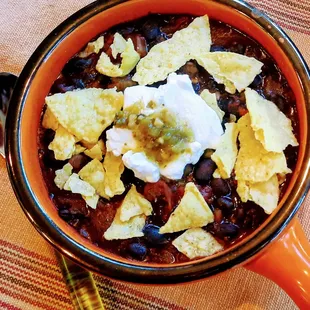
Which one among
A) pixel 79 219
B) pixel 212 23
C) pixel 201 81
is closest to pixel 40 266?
pixel 79 219

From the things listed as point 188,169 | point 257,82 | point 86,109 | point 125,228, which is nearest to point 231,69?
point 257,82

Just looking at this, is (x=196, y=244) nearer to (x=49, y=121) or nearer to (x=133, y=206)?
(x=133, y=206)

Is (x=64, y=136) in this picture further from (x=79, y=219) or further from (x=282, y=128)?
(x=282, y=128)

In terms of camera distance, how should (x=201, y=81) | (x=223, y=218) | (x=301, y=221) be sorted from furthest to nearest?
(x=301, y=221) < (x=201, y=81) < (x=223, y=218)

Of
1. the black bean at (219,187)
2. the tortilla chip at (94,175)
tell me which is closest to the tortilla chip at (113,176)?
the tortilla chip at (94,175)

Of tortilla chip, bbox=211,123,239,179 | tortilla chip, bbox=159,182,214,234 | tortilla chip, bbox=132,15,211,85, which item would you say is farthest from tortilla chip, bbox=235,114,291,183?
tortilla chip, bbox=132,15,211,85

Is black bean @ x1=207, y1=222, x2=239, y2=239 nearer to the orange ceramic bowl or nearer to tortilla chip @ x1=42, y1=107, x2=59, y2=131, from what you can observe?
the orange ceramic bowl
